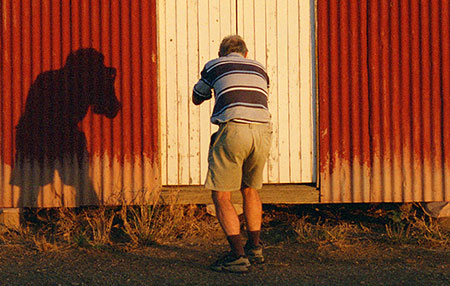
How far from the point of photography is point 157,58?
20.3ft

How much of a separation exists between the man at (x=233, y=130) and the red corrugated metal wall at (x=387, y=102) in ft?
6.09

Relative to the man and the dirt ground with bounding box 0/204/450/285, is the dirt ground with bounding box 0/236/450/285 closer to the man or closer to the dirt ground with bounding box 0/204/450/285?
the dirt ground with bounding box 0/204/450/285

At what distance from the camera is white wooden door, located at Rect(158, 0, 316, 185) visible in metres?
6.33

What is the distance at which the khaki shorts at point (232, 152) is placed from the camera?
4367 mm

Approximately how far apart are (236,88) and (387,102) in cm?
245

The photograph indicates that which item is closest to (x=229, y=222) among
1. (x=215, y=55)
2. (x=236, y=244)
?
(x=236, y=244)

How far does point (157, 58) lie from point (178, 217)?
5.94 feet

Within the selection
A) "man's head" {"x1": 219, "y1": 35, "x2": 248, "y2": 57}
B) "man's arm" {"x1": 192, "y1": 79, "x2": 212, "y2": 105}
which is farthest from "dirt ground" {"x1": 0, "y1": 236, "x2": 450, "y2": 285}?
"man's head" {"x1": 219, "y1": 35, "x2": 248, "y2": 57}

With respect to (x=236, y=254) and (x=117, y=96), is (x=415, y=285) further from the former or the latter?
(x=117, y=96)

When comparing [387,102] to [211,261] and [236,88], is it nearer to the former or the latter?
[236,88]

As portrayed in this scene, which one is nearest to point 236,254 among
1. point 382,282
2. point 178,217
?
point 382,282

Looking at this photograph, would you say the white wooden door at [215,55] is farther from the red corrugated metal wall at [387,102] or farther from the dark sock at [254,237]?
the dark sock at [254,237]

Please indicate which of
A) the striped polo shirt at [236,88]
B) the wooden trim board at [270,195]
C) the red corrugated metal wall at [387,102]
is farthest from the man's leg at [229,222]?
the red corrugated metal wall at [387,102]

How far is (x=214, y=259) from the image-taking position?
4.86m
